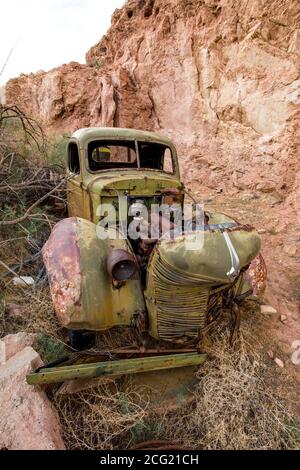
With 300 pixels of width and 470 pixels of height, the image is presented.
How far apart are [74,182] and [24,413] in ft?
8.67

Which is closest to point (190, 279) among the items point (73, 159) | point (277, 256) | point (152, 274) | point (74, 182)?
point (152, 274)

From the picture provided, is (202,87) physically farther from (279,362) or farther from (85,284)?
(85,284)

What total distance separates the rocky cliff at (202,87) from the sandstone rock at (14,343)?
469cm

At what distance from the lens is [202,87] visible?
759 centimetres

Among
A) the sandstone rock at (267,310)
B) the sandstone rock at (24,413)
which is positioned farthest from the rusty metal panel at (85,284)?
the sandstone rock at (267,310)

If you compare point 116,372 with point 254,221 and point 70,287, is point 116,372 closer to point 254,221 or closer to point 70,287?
point 70,287

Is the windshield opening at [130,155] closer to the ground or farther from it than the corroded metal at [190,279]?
farther from it

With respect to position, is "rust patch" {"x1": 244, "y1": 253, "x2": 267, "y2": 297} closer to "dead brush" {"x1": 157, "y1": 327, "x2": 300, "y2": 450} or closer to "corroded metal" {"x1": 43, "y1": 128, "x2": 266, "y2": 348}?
"corroded metal" {"x1": 43, "y1": 128, "x2": 266, "y2": 348}

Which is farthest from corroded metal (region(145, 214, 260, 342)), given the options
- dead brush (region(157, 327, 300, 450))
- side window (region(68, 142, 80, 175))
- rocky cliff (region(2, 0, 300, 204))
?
rocky cliff (region(2, 0, 300, 204))

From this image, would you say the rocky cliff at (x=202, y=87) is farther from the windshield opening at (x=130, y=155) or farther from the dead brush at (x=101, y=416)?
the dead brush at (x=101, y=416)

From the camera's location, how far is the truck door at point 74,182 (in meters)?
3.83

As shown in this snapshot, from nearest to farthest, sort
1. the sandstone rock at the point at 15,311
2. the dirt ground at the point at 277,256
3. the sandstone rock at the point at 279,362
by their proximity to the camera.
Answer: the sandstone rock at the point at 279,362 → the sandstone rock at the point at 15,311 → the dirt ground at the point at 277,256

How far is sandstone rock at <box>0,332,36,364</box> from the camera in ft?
8.02

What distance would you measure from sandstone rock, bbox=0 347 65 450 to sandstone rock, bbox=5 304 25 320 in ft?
2.30
